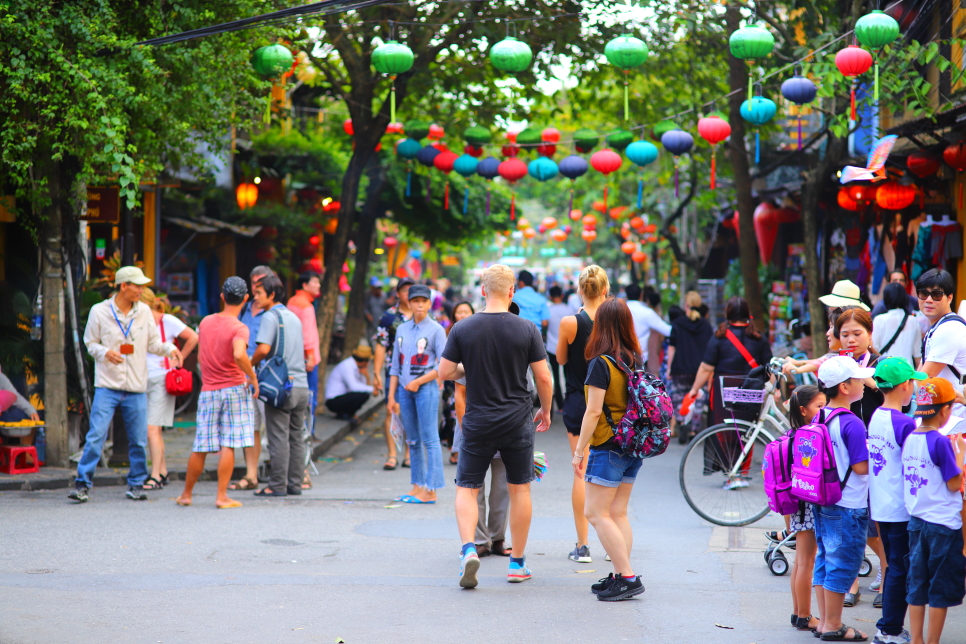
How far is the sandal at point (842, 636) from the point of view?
5.14 metres

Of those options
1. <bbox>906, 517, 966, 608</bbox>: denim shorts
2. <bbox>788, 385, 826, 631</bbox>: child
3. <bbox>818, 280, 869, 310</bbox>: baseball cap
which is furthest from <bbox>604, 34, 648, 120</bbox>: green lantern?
<bbox>906, 517, 966, 608</bbox>: denim shorts

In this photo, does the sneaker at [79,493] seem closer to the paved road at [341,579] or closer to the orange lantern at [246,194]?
the paved road at [341,579]

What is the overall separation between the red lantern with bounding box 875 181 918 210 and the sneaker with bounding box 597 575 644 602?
776 cm

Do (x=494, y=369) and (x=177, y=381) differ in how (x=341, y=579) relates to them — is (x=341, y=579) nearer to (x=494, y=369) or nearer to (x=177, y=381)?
(x=494, y=369)

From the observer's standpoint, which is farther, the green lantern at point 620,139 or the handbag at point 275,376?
the green lantern at point 620,139

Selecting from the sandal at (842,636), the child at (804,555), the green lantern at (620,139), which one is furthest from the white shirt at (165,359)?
the sandal at (842,636)

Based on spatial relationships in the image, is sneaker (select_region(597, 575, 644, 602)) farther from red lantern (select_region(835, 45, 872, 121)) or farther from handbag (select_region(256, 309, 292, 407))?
red lantern (select_region(835, 45, 872, 121))

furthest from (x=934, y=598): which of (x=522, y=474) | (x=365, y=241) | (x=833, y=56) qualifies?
(x=365, y=241)

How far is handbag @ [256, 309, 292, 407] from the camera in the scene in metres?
9.02

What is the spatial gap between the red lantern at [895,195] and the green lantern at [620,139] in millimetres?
3122

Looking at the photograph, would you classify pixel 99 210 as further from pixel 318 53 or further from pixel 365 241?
pixel 365 241

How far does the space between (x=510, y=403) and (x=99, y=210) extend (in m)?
6.64

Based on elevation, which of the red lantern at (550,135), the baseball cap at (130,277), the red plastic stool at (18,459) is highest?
the red lantern at (550,135)

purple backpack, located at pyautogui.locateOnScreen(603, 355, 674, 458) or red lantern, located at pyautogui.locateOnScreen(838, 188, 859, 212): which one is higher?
red lantern, located at pyautogui.locateOnScreen(838, 188, 859, 212)
